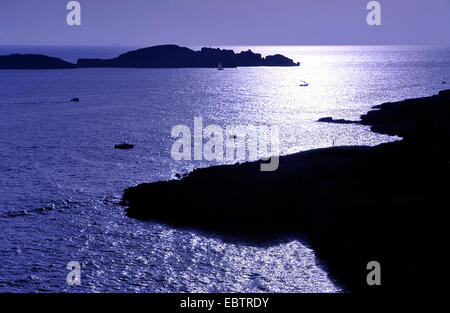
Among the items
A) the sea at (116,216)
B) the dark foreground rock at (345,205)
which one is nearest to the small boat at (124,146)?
the sea at (116,216)

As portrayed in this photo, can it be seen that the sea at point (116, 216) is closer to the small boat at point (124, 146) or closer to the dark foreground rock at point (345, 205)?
the small boat at point (124, 146)

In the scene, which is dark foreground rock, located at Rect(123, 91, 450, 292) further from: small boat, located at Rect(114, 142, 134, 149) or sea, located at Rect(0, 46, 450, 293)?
small boat, located at Rect(114, 142, 134, 149)

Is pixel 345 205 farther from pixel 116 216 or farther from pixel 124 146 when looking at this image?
pixel 124 146

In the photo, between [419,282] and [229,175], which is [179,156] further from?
[419,282]

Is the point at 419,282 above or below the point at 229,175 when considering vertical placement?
below

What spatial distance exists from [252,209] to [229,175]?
899cm

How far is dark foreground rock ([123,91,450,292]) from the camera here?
3750 centimetres

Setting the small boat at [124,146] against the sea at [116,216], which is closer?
the sea at [116,216]

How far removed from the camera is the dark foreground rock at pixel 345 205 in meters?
37.5

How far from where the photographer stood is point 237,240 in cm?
4594

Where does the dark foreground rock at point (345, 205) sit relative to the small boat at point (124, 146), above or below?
below

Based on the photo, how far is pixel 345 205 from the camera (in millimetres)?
46594
